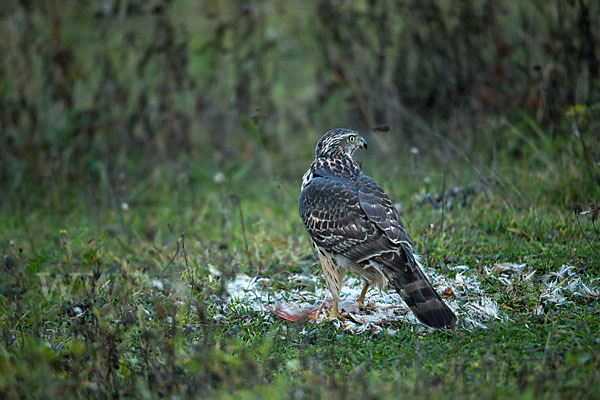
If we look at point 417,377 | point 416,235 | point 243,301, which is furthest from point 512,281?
point 243,301

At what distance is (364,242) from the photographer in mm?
4160

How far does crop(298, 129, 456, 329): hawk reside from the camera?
3850mm

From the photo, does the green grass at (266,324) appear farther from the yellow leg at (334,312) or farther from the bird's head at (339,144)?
the bird's head at (339,144)

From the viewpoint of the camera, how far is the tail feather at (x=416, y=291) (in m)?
3.73

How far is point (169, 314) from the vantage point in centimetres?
376

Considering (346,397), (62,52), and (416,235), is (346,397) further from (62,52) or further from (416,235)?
(62,52)

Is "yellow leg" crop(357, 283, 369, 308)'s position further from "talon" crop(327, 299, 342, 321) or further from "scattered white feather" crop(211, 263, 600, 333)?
"talon" crop(327, 299, 342, 321)

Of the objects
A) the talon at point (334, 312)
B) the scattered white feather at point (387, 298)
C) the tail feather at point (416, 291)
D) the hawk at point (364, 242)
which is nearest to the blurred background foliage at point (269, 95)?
the scattered white feather at point (387, 298)

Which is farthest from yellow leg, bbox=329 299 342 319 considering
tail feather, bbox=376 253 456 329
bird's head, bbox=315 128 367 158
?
bird's head, bbox=315 128 367 158

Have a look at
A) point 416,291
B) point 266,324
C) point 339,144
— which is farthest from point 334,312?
point 339,144

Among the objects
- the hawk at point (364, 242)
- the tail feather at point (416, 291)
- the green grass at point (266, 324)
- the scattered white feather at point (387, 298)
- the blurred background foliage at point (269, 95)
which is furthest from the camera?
the blurred background foliage at point (269, 95)

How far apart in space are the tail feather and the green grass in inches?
6.0

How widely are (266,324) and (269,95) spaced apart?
5776mm

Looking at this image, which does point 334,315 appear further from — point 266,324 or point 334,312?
point 266,324
